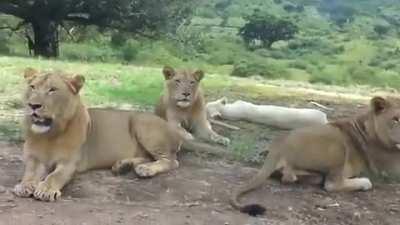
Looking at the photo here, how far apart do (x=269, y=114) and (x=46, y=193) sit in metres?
3.19

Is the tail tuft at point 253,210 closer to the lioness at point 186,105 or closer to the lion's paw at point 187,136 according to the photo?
the lion's paw at point 187,136

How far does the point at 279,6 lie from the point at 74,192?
3888cm

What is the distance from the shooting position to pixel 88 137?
18.9 ft

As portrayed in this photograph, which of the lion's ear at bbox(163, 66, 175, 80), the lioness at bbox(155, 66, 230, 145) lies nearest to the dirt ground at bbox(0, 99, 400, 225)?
the lioness at bbox(155, 66, 230, 145)

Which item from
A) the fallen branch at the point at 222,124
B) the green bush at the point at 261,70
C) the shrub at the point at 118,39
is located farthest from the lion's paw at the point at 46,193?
the shrub at the point at 118,39

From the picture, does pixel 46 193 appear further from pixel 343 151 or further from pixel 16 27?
pixel 16 27

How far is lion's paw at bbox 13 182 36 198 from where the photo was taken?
521 cm

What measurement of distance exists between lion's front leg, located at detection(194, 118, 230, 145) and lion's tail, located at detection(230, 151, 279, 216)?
123 cm

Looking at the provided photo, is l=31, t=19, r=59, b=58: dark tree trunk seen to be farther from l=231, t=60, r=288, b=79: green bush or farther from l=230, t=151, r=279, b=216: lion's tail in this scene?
l=230, t=151, r=279, b=216: lion's tail

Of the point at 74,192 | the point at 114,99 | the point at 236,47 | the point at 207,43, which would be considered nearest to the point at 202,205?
the point at 74,192

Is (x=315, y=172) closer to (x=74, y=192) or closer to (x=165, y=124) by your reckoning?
(x=165, y=124)

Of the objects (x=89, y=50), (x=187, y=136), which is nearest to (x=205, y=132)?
(x=187, y=136)

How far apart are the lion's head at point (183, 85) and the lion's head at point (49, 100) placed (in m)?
1.77

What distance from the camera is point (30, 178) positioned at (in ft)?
17.6
